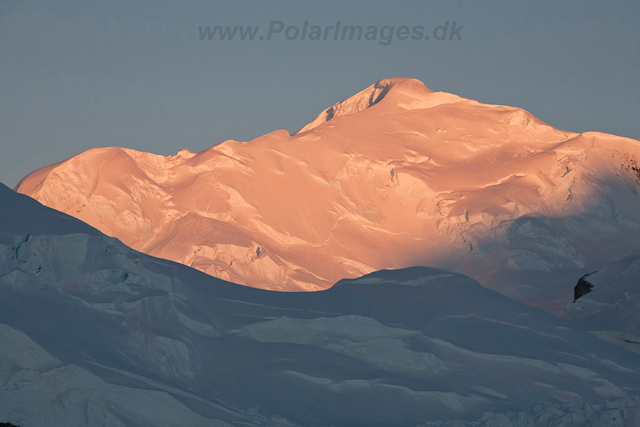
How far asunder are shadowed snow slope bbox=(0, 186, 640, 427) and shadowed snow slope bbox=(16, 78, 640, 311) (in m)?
32.0

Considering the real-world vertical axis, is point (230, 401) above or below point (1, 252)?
below

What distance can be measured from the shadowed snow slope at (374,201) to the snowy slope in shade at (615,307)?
2034 cm

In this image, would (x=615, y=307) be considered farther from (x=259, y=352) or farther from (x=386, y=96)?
(x=386, y=96)

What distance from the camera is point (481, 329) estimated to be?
46594 millimetres

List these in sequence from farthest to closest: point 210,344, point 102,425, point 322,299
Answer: point 322,299
point 210,344
point 102,425

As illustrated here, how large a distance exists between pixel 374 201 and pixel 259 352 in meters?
50.1

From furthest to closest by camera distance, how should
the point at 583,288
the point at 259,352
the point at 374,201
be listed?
the point at 374,201 < the point at 583,288 < the point at 259,352

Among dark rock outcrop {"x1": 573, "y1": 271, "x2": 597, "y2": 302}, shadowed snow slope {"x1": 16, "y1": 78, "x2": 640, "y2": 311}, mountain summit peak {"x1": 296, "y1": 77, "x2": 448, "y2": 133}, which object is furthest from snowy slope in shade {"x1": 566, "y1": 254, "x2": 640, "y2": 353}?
mountain summit peak {"x1": 296, "y1": 77, "x2": 448, "y2": 133}

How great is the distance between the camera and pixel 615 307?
5319 centimetres

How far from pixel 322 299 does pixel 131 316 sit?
39.4 ft

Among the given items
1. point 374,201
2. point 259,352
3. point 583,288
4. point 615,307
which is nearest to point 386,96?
point 374,201

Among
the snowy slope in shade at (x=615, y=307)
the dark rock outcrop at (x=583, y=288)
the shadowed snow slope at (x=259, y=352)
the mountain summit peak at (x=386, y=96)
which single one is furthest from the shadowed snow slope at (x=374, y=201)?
the shadowed snow slope at (x=259, y=352)

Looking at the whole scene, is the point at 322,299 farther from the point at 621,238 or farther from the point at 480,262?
the point at 621,238

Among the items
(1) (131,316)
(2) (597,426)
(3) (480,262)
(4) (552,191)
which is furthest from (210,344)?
(4) (552,191)
